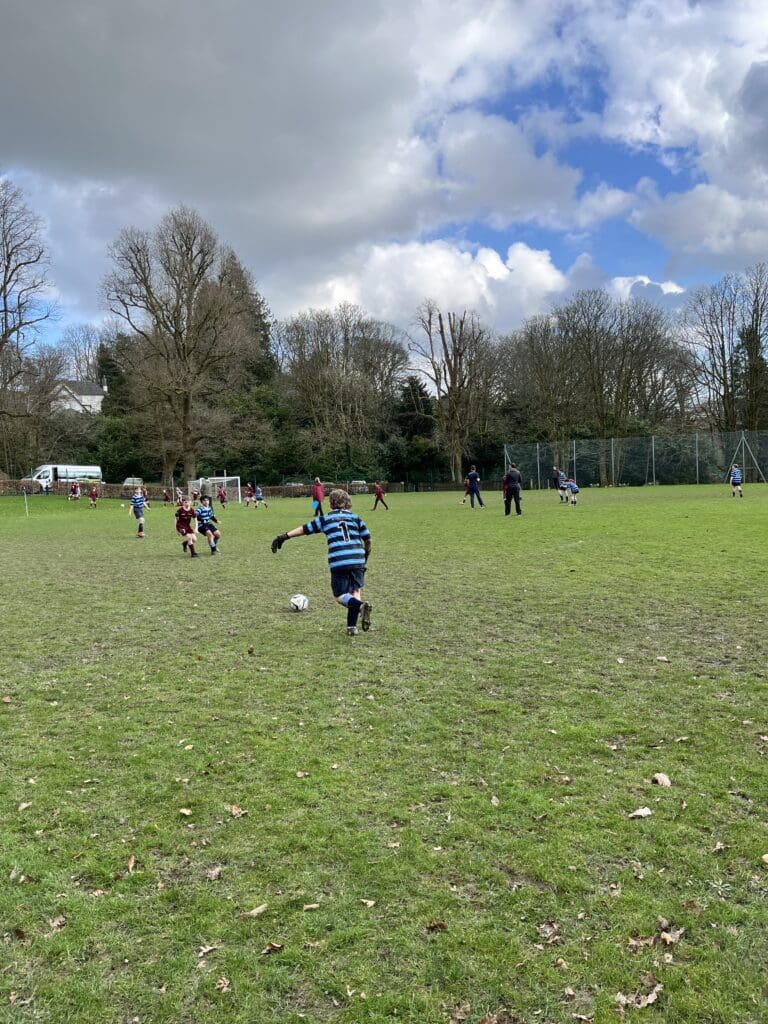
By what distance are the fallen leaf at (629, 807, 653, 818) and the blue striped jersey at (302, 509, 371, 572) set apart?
4822 millimetres

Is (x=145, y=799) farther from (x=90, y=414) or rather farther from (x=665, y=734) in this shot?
(x=90, y=414)

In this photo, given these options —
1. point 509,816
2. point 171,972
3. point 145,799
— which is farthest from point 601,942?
point 145,799

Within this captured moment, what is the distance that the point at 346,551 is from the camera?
8.24 m

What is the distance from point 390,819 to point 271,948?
115 centimetres

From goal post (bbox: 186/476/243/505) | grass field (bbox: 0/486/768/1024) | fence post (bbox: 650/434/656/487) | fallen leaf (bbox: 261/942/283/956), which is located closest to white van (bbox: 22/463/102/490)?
goal post (bbox: 186/476/243/505)

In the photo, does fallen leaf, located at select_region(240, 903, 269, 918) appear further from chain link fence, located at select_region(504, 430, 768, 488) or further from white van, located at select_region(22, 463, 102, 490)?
white van, located at select_region(22, 463, 102, 490)

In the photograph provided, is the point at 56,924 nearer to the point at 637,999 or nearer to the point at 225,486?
the point at 637,999

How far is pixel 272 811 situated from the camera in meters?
4.04

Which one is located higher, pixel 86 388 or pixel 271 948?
pixel 86 388

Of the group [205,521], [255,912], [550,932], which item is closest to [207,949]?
[255,912]

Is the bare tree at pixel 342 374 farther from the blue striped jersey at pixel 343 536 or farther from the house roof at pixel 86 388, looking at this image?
the blue striped jersey at pixel 343 536

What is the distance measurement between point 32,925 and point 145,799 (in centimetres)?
117

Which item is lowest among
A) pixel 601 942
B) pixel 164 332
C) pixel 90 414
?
pixel 601 942

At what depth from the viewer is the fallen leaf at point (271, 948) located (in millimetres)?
2875
